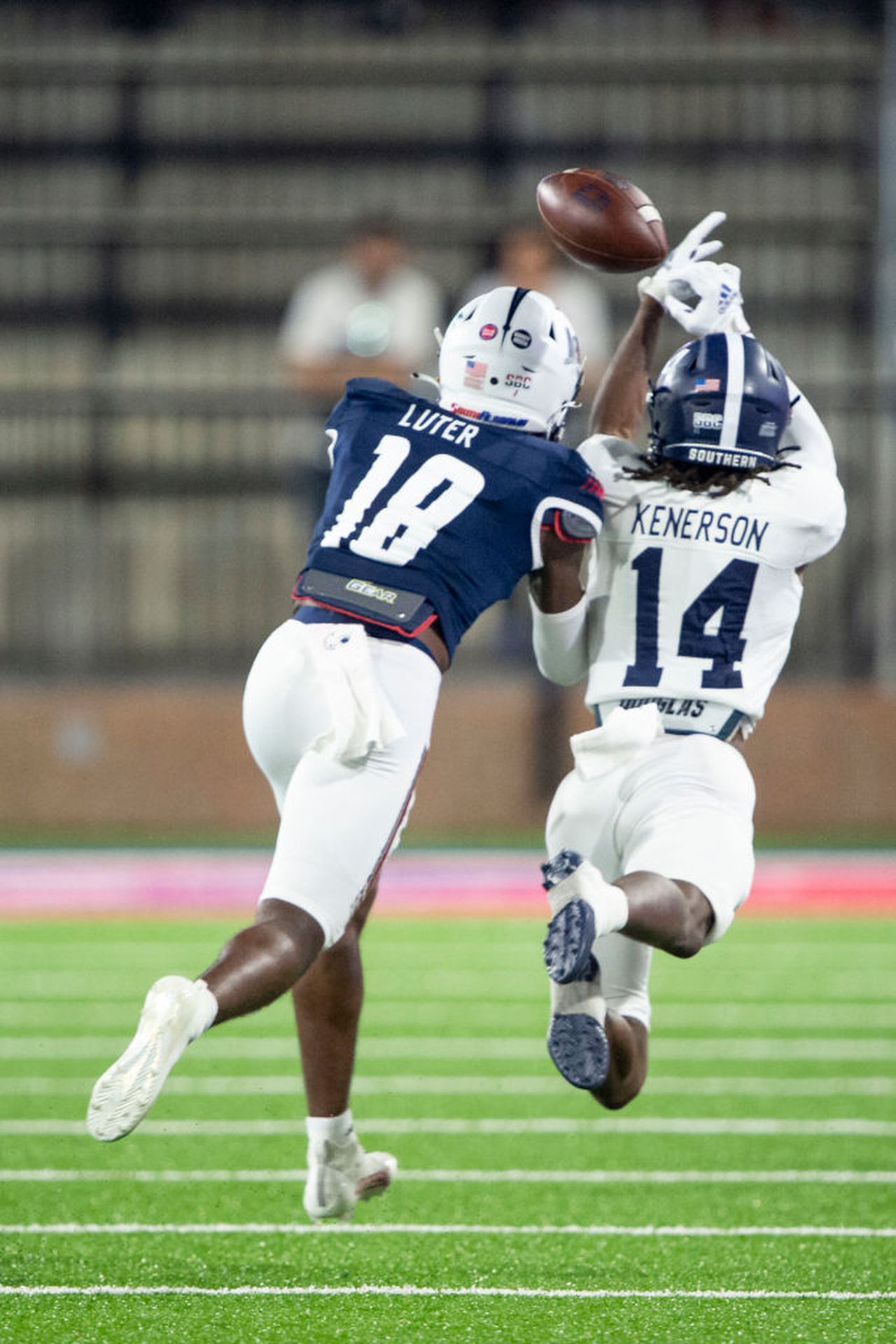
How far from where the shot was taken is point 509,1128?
479 centimetres

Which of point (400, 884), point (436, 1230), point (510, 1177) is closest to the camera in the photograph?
point (436, 1230)

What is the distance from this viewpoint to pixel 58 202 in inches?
499

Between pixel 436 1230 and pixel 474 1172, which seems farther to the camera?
pixel 474 1172

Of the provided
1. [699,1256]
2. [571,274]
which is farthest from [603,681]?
[571,274]

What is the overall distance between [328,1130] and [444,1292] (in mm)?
558

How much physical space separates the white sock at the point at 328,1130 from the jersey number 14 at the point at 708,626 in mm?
945

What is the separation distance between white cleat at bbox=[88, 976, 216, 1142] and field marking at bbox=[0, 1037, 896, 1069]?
7.93 ft

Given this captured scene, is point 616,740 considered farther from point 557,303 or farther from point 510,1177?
point 557,303

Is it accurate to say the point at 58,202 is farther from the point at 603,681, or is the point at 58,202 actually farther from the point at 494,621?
the point at 603,681

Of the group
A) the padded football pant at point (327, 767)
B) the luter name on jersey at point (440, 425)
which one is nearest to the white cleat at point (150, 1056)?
the padded football pant at point (327, 767)

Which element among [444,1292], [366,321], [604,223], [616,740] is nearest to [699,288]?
[604,223]

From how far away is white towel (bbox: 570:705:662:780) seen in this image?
12.1 feet

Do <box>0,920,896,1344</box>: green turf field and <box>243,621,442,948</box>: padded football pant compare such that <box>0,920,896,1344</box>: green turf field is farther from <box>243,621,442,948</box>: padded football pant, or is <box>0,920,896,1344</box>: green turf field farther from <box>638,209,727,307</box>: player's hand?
<box>638,209,727,307</box>: player's hand

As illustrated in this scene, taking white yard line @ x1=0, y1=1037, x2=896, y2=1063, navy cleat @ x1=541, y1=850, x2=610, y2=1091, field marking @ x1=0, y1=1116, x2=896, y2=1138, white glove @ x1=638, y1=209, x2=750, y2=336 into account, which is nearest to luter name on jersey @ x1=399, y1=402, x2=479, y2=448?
white glove @ x1=638, y1=209, x2=750, y2=336
